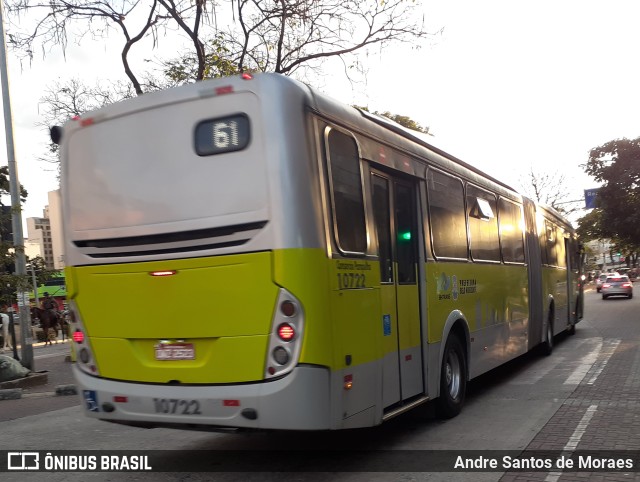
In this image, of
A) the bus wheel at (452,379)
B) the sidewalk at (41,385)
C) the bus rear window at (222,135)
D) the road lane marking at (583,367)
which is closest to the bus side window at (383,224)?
the bus rear window at (222,135)

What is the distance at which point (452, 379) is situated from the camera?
303 inches

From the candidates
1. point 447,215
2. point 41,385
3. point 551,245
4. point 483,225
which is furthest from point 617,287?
point 447,215

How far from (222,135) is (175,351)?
1.73 metres

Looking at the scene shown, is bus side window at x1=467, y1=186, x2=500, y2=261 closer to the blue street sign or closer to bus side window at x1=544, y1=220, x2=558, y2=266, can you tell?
bus side window at x1=544, y1=220, x2=558, y2=266

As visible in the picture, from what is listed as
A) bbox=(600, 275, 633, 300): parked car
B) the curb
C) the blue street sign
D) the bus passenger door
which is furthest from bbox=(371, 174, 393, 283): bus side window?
bbox=(600, 275, 633, 300): parked car

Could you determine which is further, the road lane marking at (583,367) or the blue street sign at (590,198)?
the blue street sign at (590,198)

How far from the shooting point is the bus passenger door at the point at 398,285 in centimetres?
584

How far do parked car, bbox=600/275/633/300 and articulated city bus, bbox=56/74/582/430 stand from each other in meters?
37.2

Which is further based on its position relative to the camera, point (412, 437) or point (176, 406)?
point (412, 437)

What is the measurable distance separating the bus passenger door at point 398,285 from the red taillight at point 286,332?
128 centimetres

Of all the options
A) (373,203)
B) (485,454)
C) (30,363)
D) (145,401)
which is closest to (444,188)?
(373,203)

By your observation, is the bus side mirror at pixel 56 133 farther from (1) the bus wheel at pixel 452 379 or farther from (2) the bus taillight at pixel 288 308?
(1) the bus wheel at pixel 452 379

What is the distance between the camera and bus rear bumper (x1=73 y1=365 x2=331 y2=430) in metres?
4.64

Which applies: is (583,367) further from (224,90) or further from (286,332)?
(224,90)
